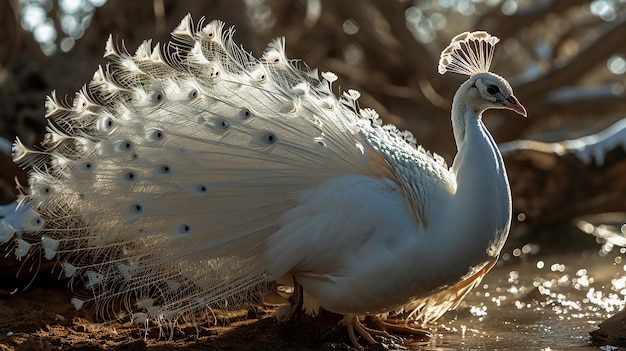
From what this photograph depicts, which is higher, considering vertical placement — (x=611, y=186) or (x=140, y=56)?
(x=611, y=186)

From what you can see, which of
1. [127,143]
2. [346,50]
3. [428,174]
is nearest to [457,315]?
[428,174]

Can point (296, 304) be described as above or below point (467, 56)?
below

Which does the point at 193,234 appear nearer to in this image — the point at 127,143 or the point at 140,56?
the point at 127,143

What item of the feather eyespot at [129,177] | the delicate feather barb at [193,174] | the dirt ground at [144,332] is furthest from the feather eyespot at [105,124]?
the dirt ground at [144,332]

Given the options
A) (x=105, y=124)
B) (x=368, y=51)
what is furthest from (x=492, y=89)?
(x=368, y=51)

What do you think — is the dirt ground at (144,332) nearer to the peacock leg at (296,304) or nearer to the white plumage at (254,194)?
the peacock leg at (296,304)

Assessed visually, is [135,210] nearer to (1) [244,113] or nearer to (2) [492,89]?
(1) [244,113]
